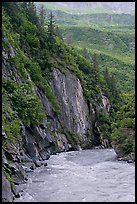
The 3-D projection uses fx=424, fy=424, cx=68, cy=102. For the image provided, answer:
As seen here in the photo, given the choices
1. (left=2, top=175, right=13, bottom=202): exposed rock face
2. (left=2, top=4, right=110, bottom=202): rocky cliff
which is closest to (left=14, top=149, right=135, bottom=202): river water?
(left=2, top=175, right=13, bottom=202): exposed rock face

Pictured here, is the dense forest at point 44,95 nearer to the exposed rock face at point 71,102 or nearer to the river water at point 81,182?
the exposed rock face at point 71,102

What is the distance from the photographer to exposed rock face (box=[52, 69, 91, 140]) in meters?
70.0

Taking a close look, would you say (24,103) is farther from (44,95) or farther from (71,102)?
(71,102)

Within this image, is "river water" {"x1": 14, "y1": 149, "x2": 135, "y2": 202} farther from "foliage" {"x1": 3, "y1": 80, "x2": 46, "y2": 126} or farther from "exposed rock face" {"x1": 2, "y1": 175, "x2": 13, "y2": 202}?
"foliage" {"x1": 3, "y1": 80, "x2": 46, "y2": 126}

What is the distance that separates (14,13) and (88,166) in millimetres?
30941

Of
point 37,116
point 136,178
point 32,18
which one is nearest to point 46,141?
point 37,116

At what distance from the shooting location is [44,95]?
61.5 meters

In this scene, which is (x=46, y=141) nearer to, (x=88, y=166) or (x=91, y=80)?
(x=88, y=166)

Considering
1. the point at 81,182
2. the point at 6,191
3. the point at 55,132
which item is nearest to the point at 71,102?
the point at 55,132

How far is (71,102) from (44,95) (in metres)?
12.2

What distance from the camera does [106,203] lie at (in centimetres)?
2700

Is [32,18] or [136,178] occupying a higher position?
[32,18]

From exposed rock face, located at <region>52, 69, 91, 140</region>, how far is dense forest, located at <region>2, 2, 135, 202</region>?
0.19 metres

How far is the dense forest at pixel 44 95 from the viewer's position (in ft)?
141
